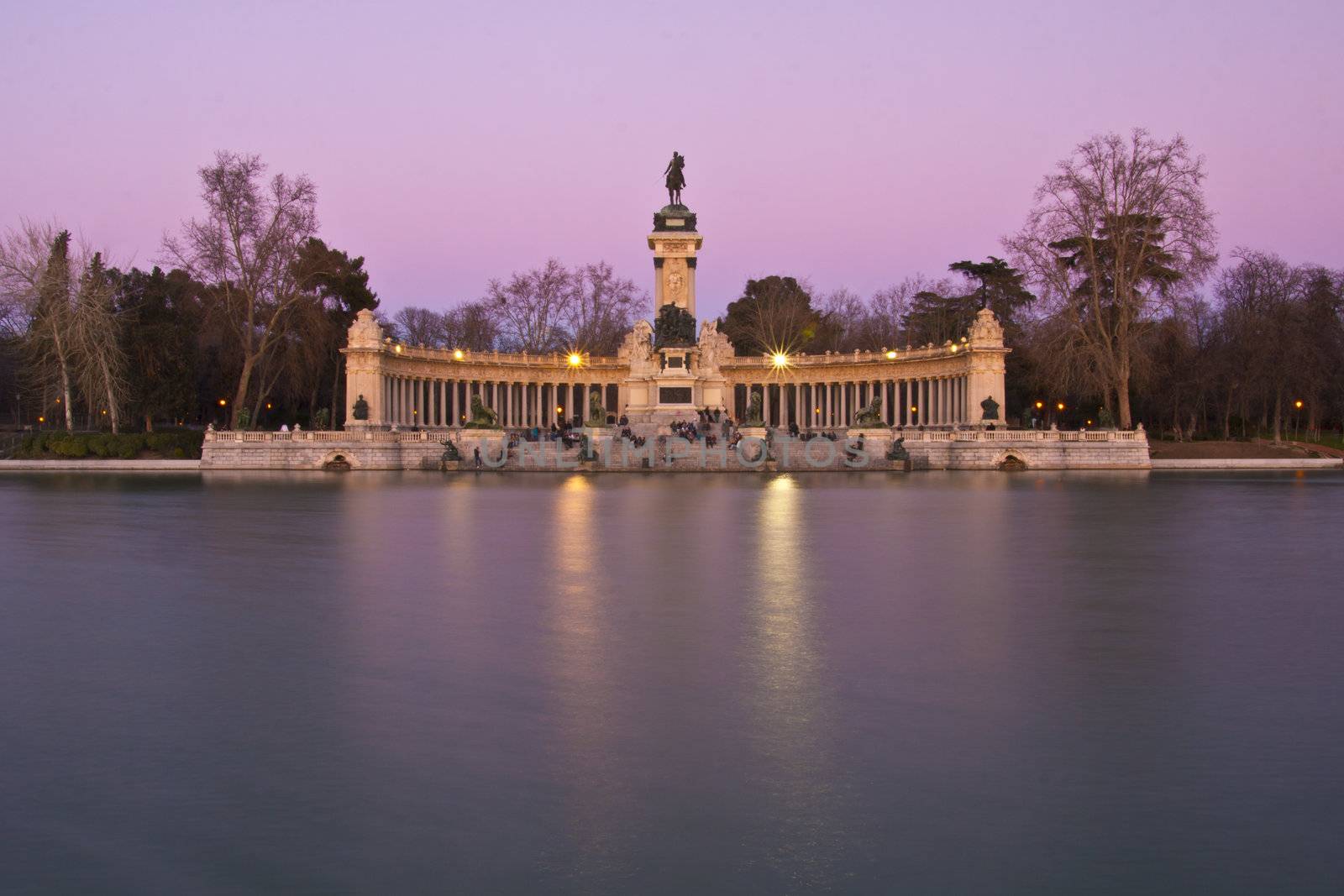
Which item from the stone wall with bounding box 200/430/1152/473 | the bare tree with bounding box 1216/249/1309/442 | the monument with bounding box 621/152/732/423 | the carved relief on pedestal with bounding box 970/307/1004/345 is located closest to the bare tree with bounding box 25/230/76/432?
the stone wall with bounding box 200/430/1152/473

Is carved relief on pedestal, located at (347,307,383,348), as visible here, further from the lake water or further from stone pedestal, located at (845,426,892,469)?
the lake water

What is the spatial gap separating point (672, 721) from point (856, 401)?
6805 cm

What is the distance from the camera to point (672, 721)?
7.93 m

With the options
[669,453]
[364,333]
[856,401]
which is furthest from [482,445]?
[856,401]

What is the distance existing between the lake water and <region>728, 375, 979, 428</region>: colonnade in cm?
5115

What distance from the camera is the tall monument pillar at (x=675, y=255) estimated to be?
7138 cm

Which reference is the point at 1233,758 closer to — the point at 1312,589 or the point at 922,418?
the point at 1312,589

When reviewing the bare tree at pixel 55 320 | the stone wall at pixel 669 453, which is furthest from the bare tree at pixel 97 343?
the stone wall at pixel 669 453

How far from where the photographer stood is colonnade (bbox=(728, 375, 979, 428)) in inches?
2665

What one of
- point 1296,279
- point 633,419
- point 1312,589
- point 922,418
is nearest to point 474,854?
point 1312,589

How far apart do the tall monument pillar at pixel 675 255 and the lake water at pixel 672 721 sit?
5563 centimetres

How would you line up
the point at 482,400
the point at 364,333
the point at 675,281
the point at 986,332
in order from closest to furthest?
the point at 986,332
the point at 364,333
the point at 482,400
the point at 675,281

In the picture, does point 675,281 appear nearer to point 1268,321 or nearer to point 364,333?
point 364,333

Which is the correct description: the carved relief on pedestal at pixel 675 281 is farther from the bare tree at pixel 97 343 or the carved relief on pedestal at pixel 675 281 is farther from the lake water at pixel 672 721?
the lake water at pixel 672 721
